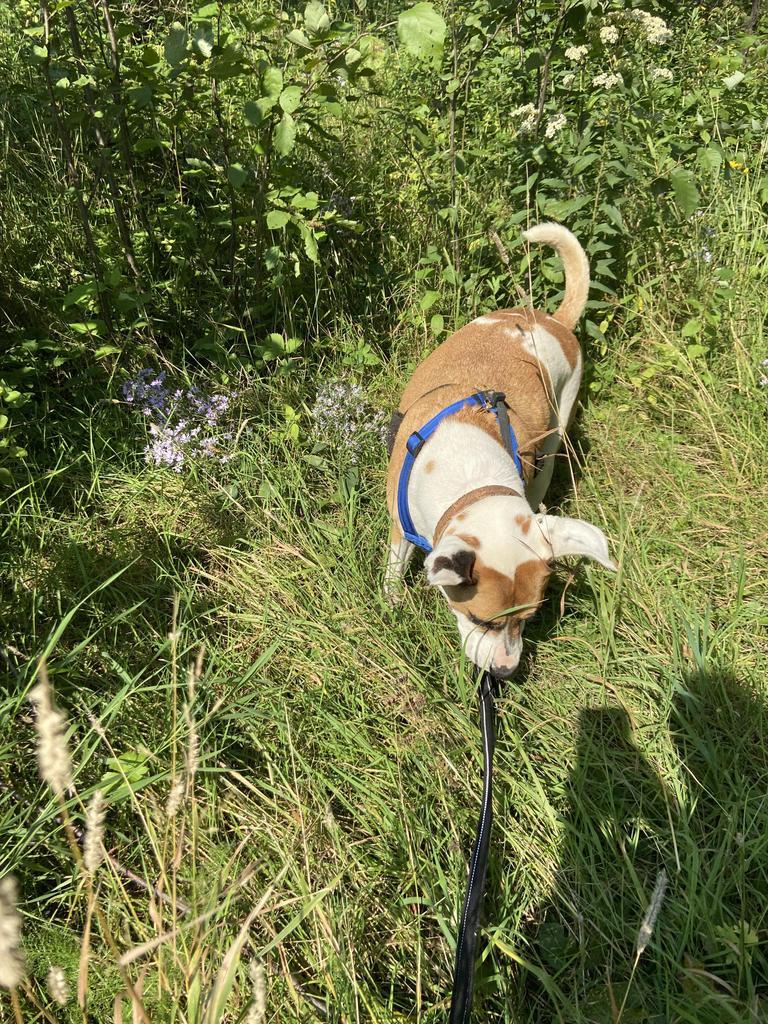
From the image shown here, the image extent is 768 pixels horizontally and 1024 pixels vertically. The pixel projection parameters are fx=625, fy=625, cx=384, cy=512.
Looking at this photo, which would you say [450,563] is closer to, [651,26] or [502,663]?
[502,663]

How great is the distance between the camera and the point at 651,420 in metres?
3.61

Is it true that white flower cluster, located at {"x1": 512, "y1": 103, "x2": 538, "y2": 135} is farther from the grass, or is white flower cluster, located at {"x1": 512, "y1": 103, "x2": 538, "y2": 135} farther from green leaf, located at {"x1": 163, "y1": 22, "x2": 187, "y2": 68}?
green leaf, located at {"x1": 163, "y1": 22, "x2": 187, "y2": 68}

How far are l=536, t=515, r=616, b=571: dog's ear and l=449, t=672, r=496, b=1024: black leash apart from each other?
0.61 meters

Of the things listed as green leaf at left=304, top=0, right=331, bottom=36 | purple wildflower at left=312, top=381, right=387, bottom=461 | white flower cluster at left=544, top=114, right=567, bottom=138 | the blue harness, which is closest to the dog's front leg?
the blue harness

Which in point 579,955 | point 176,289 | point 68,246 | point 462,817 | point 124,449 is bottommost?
point 579,955

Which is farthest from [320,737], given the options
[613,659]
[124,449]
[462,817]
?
[124,449]

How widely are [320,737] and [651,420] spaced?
2605mm

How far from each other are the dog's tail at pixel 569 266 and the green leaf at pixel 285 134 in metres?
1.17

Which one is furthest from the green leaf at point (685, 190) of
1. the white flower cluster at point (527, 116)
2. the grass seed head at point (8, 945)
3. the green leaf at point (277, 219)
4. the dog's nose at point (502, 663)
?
the grass seed head at point (8, 945)

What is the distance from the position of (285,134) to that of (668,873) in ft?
9.69

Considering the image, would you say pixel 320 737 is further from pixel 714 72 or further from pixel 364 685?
pixel 714 72

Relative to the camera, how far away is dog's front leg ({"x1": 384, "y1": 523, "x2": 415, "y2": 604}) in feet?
8.98

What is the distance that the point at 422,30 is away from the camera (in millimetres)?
2037

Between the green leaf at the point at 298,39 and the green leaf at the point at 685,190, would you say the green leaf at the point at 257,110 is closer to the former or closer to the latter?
the green leaf at the point at 298,39
